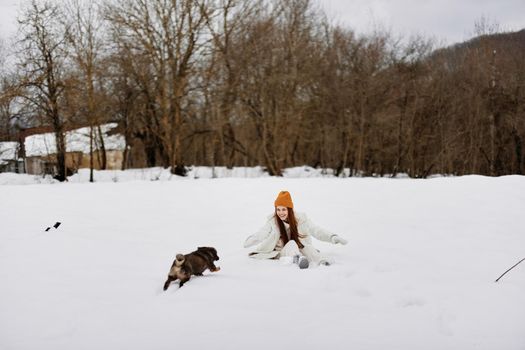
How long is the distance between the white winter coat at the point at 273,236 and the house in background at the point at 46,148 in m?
13.0

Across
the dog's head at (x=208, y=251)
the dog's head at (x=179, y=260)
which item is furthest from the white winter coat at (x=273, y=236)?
the dog's head at (x=179, y=260)

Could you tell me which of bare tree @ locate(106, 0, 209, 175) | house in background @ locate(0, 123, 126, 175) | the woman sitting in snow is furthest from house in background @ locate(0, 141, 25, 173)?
the woman sitting in snow

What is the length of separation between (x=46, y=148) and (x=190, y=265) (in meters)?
14.9

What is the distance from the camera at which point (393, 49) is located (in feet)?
64.5

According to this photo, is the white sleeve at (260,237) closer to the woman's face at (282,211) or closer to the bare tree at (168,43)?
the woman's face at (282,211)

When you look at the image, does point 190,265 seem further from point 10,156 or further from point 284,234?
point 10,156

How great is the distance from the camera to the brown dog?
4145mm

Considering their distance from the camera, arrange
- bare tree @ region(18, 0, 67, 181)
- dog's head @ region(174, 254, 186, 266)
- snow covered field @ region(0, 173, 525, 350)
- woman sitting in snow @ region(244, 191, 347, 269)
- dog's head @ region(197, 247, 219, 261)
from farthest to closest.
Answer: bare tree @ region(18, 0, 67, 181), woman sitting in snow @ region(244, 191, 347, 269), dog's head @ region(197, 247, 219, 261), dog's head @ region(174, 254, 186, 266), snow covered field @ region(0, 173, 525, 350)

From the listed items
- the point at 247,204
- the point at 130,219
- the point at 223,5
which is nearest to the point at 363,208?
the point at 247,204

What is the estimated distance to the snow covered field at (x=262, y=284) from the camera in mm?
3170

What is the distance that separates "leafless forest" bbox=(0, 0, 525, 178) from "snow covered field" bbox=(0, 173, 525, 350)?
35.1 feet

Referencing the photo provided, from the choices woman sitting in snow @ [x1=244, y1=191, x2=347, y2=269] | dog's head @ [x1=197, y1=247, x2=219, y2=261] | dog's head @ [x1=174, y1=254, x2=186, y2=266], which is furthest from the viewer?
woman sitting in snow @ [x1=244, y1=191, x2=347, y2=269]

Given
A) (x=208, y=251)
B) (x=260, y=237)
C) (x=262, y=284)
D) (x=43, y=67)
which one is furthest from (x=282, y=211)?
(x=43, y=67)

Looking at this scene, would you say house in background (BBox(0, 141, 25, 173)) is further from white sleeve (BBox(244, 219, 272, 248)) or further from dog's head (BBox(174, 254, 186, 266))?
dog's head (BBox(174, 254, 186, 266))
